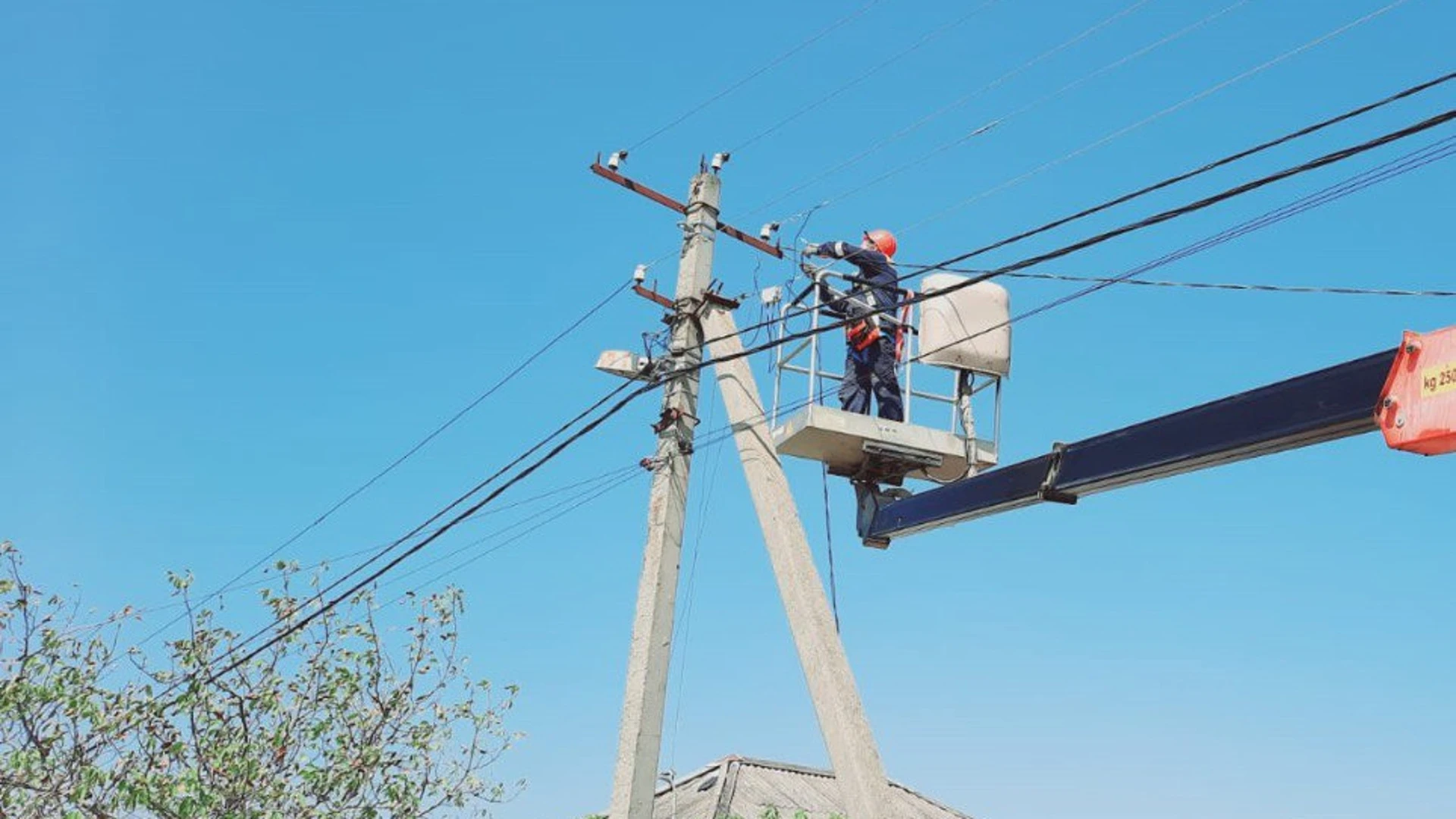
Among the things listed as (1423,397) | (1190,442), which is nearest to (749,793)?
(1190,442)

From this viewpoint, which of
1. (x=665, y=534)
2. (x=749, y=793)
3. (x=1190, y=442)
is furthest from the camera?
(x=749, y=793)

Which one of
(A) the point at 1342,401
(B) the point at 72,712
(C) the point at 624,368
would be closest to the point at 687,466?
(C) the point at 624,368

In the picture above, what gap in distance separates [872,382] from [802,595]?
2145 millimetres

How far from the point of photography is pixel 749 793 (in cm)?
1734

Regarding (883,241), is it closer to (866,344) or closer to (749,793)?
(866,344)

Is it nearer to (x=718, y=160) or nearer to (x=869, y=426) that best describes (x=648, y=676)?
(x=869, y=426)

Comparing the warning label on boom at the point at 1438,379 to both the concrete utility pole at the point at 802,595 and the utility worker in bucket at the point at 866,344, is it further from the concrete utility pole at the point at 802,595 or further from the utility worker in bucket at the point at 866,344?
the utility worker in bucket at the point at 866,344

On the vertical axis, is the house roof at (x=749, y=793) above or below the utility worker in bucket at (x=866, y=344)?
below

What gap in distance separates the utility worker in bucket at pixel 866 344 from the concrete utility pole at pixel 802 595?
788 mm

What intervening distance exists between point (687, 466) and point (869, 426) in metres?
1.43

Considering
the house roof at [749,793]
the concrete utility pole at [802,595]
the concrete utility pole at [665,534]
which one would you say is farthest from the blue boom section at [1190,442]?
the house roof at [749,793]

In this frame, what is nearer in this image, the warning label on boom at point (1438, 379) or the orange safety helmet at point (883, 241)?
the warning label on boom at point (1438, 379)

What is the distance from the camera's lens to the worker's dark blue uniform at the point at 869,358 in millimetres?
11703

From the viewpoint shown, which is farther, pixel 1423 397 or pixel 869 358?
pixel 869 358
